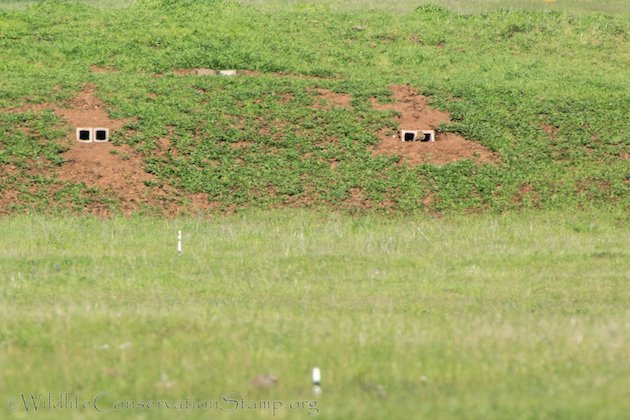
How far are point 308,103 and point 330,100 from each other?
0.69 metres

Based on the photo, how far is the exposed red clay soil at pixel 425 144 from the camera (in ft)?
89.8

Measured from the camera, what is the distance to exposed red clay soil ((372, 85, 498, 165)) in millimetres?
27375

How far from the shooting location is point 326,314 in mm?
14438

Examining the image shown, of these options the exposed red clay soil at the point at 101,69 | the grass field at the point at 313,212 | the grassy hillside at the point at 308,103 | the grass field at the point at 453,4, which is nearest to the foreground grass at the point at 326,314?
the grass field at the point at 313,212

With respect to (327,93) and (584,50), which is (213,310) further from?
(584,50)

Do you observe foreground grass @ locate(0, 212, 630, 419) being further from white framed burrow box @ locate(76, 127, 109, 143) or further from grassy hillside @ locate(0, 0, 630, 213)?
white framed burrow box @ locate(76, 127, 109, 143)

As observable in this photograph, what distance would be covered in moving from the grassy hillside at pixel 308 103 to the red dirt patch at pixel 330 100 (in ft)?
0.30

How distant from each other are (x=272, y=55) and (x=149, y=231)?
1342cm

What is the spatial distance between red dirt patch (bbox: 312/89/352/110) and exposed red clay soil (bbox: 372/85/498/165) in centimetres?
78

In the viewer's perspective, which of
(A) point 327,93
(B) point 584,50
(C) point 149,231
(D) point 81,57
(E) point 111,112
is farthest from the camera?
(B) point 584,50

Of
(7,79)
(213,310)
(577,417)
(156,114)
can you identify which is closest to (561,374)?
(577,417)

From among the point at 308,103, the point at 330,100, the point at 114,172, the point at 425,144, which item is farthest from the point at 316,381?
the point at 330,100

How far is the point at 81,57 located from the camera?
1357 inches

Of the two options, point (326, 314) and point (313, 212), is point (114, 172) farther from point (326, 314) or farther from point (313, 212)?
point (326, 314)
